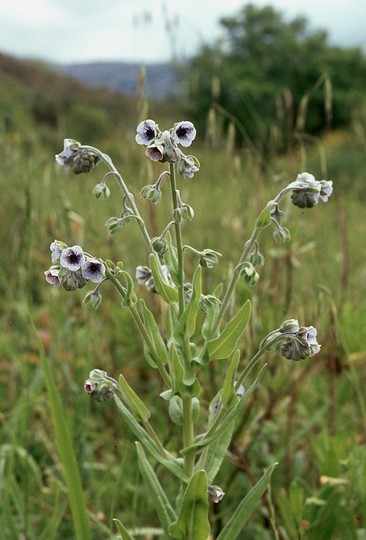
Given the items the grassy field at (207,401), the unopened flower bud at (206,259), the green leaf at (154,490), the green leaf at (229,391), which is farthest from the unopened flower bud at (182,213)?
the grassy field at (207,401)

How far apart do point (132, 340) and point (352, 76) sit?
2823 cm

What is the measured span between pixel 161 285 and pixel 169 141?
1.11 ft

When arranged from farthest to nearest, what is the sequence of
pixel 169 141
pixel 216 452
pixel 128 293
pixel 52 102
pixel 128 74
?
1. pixel 52 102
2. pixel 128 74
3. pixel 216 452
4. pixel 128 293
5. pixel 169 141

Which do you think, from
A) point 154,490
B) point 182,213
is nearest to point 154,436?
point 154,490

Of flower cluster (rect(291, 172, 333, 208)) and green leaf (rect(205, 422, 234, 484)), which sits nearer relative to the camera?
flower cluster (rect(291, 172, 333, 208))

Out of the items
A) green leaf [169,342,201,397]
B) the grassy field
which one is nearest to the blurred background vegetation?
the grassy field

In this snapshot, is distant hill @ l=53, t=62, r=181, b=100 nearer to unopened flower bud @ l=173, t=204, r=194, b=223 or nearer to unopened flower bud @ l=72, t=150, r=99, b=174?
unopened flower bud @ l=72, t=150, r=99, b=174

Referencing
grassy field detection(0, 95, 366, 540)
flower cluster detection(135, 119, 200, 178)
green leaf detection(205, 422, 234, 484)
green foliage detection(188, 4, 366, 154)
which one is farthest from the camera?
green foliage detection(188, 4, 366, 154)

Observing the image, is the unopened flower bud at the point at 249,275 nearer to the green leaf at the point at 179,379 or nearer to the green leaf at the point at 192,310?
the green leaf at the point at 192,310

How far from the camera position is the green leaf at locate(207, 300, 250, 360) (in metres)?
1.43

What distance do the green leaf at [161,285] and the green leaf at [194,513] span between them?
39 cm

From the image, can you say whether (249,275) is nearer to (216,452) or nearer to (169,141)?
(169,141)

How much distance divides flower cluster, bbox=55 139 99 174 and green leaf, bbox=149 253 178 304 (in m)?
0.25

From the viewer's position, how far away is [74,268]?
52.1 inches
